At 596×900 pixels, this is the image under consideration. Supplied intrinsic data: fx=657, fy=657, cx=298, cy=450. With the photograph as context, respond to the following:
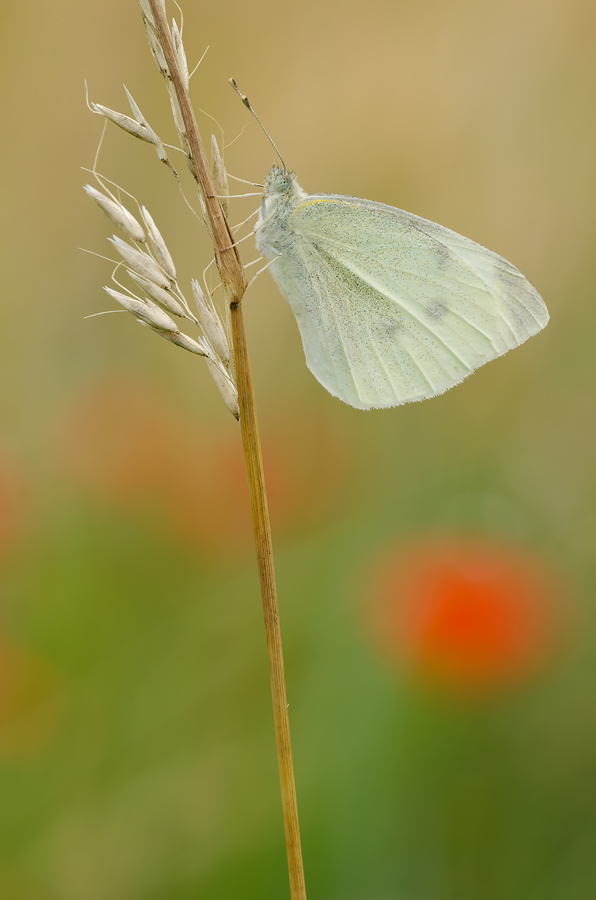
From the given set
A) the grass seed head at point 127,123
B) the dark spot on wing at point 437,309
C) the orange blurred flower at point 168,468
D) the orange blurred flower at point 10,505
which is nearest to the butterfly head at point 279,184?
the dark spot on wing at point 437,309

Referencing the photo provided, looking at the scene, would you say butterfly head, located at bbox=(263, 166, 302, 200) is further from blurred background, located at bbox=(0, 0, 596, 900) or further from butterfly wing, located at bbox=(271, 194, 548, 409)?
blurred background, located at bbox=(0, 0, 596, 900)

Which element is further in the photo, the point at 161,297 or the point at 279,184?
the point at 279,184

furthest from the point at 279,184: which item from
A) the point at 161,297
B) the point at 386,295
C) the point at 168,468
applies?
the point at 161,297

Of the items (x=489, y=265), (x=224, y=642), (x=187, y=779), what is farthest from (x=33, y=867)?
(x=489, y=265)

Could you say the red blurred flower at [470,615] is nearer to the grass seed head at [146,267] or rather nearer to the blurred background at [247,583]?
the blurred background at [247,583]

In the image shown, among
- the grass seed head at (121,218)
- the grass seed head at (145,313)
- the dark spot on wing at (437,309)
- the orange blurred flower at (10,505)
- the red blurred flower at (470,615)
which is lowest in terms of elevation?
the red blurred flower at (470,615)

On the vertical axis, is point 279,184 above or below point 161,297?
above

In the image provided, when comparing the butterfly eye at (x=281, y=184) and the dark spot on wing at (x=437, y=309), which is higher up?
the butterfly eye at (x=281, y=184)

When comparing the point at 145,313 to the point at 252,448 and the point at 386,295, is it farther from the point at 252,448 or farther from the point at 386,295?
the point at 386,295
